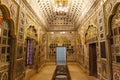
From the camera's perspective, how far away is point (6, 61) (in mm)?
3320

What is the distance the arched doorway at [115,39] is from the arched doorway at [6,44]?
3.24 meters

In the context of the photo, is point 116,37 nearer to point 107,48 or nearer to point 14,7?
point 107,48

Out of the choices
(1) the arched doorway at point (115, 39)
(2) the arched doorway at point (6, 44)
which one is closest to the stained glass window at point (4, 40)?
(2) the arched doorway at point (6, 44)

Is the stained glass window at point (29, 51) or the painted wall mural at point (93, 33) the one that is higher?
the painted wall mural at point (93, 33)

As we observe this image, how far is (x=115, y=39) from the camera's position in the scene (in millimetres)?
3201

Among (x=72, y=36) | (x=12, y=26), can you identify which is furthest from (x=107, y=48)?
(x=72, y=36)

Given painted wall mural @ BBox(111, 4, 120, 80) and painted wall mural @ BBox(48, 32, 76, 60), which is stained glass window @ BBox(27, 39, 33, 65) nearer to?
painted wall mural @ BBox(48, 32, 76, 60)

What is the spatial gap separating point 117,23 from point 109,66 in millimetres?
1395

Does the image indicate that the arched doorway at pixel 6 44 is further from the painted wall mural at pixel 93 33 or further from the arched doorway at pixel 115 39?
the painted wall mural at pixel 93 33

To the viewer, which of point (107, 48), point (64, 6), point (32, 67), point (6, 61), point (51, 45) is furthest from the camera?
point (51, 45)

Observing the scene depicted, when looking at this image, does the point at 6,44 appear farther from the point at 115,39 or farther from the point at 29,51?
the point at 115,39

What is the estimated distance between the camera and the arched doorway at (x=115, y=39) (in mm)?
3010

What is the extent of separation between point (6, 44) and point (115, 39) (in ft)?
11.2

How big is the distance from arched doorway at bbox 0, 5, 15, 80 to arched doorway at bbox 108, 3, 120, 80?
3.24 meters
